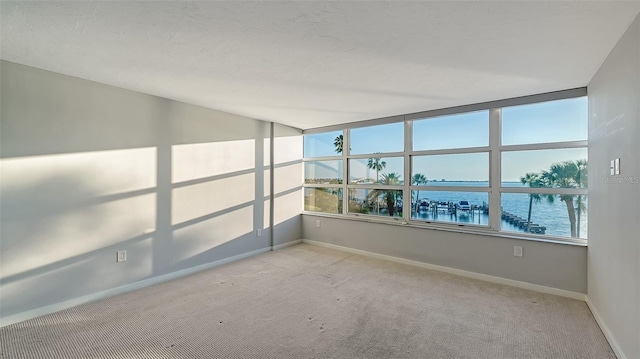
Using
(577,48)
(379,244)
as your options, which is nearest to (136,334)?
(379,244)

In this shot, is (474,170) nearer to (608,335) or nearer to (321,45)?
(608,335)

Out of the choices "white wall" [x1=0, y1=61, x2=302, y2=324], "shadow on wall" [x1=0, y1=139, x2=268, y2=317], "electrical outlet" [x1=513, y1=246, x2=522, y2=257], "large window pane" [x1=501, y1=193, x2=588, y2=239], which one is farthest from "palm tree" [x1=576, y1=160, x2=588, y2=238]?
"shadow on wall" [x1=0, y1=139, x2=268, y2=317]

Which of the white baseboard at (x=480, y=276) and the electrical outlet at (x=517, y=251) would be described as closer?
the white baseboard at (x=480, y=276)

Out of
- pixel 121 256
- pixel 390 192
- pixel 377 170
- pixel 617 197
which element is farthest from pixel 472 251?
pixel 121 256

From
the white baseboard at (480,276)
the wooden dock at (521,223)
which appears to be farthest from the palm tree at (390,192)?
the wooden dock at (521,223)

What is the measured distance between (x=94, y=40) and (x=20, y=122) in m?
1.21

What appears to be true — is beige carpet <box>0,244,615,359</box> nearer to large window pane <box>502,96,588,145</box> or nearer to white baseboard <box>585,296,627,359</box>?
white baseboard <box>585,296,627,359</box>

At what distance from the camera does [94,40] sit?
203 cm

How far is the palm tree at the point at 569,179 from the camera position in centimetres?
307

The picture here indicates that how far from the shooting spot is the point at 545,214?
10.8 ft

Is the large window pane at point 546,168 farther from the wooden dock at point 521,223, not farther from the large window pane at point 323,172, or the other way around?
the large window pane at point 323,172

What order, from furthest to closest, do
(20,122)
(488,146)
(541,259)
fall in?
(488,146) < (541,259) < (20,122)

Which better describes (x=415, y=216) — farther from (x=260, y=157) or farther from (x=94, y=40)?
(x=94, y=40)

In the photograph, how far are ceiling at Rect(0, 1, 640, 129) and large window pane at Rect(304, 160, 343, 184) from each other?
212 cm
